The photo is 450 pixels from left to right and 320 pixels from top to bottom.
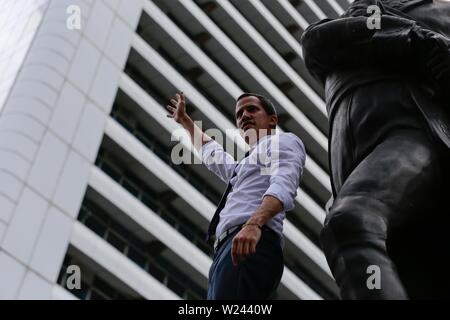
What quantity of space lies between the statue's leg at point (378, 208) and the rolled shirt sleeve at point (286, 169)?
0.82 feet

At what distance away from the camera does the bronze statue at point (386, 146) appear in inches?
106

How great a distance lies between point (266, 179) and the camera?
11.2ft

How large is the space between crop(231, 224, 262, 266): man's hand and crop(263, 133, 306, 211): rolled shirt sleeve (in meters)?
0.25

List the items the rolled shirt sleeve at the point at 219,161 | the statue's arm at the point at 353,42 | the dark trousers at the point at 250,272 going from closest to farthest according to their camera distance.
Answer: the dark trousers at the point at 250,272 → the statue's arm at the point at 353,42 → the rolled shirt sleeve at the point at 219,161

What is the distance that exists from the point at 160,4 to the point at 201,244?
469 inches

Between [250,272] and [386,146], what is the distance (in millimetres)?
751

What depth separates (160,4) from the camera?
3588 centimetres

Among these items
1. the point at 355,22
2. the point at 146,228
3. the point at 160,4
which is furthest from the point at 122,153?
the point at 355,22

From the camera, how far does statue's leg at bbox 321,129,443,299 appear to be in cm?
251

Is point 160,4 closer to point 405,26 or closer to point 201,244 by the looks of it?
point 201,244

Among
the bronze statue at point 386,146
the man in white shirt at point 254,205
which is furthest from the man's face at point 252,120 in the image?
the bronze statue at point 386,146

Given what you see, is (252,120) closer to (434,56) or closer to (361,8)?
(361,8)

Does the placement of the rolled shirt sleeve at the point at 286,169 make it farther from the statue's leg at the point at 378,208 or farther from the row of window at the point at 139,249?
the row of window at the point at 139,249
